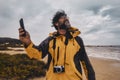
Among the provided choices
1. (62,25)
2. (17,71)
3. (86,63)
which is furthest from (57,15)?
(17,71)

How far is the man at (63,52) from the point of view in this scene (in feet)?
13.0

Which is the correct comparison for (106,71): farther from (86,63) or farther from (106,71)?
(86,63)

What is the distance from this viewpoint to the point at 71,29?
13.7 ft

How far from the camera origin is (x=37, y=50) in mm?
4141

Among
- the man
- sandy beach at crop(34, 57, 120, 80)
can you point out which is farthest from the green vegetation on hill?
the man

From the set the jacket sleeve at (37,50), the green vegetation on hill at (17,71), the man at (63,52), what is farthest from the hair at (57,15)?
the green vegetation on hill at (17,71)

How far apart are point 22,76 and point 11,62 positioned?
2374 millimetres

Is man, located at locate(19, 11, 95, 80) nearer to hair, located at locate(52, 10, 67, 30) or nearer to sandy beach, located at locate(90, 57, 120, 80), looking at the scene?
hair, located at locate(52, 10, 67, 30)

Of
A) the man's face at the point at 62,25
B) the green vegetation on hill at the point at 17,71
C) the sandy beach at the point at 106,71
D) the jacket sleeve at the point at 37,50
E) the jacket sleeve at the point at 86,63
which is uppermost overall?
the man's face at the point at 62,25

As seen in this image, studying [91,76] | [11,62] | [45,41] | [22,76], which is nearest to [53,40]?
[45,41]

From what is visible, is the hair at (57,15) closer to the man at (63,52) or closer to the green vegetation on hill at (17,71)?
the man at (63,52)

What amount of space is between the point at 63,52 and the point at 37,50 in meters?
0.40

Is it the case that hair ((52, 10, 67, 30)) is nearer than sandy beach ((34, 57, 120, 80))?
Yes

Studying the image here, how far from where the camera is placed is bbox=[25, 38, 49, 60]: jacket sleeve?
4062 millimetres
